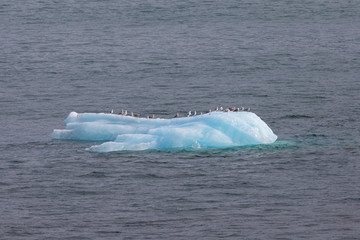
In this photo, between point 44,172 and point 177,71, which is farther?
point 177,71

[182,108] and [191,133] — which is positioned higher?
[191,133]

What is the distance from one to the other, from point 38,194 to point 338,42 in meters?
42.9

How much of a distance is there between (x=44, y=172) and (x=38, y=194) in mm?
2866

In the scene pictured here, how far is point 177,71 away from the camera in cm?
6319

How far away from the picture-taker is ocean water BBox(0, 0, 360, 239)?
1253 inches

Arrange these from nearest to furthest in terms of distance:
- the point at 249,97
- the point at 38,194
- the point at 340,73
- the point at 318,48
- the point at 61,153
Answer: the point at 38,194
the point at 61,153
the point at 249,97
the point at 340,73
the point at 318,48

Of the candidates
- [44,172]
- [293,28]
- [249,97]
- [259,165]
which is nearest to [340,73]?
[249,97]

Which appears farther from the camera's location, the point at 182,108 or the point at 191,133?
the point at 182,108

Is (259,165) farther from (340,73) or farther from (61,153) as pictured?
(340,73)

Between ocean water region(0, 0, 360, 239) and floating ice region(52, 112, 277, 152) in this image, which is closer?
ocean water region(0, 0, 360, 239)

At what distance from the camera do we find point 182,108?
50938 mm

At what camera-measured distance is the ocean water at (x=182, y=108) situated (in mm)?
31828

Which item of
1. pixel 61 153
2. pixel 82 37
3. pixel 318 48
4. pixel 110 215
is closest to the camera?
pixel 110 215

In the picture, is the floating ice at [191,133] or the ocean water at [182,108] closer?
the ocean water at [182,108]
